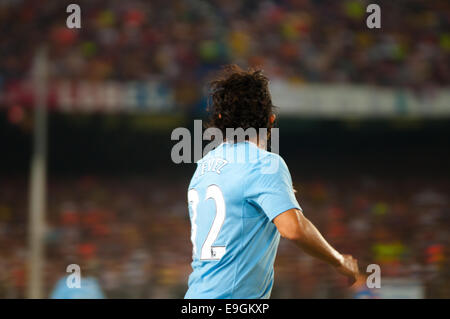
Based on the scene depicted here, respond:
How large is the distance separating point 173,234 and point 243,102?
15.7 feet

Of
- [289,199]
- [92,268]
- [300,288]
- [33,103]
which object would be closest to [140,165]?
[33,103]

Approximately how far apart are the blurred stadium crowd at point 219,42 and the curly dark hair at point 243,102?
578 cm

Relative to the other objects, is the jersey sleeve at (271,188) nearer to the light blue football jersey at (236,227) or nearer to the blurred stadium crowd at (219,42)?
the light blue football jersey at (236,227)

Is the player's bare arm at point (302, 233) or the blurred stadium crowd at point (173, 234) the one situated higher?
the blurred stadium crowd at point (173, 234)

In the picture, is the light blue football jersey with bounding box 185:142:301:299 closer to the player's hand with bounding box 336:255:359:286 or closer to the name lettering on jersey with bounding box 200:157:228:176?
the name lettering on jersey with bounding box 200:157:228:176

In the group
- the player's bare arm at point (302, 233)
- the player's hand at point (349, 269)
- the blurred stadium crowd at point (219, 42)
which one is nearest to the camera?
the player's bare arm at point (302, 233)

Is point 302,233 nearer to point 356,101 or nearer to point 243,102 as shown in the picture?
Answer: point 243,102

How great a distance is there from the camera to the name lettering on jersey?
1.65 meters

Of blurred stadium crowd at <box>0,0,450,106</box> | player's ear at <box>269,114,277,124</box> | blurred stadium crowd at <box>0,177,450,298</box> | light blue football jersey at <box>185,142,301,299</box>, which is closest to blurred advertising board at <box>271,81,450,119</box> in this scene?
blurred stadium crowd at <box>0,0,450,106</box>

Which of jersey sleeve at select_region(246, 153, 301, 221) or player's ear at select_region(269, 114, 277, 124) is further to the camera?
player's ear at select_region(269, 114, 277, 124)

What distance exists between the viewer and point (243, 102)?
5.50 feet

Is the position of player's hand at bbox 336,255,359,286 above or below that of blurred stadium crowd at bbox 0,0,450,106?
below

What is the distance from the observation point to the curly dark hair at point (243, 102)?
1.68 meters

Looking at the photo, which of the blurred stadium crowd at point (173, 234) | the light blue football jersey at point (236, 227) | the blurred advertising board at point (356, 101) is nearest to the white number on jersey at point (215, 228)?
the light blue football jersey at point (236, 227)
